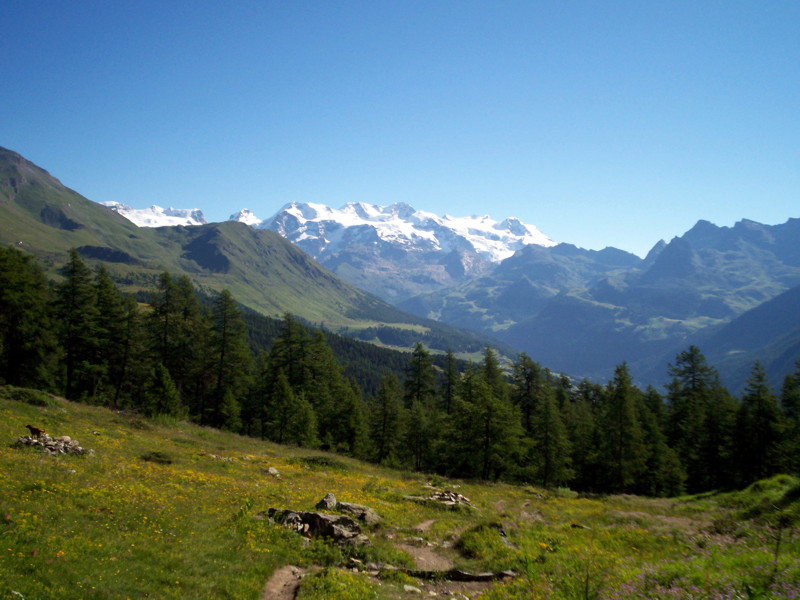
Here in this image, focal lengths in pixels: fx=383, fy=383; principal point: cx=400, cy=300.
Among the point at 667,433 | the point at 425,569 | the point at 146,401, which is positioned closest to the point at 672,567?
the point at 425,569

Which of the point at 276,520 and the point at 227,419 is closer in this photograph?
the point at 276,520

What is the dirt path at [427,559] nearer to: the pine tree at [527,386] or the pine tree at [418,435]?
the pine tree at [418,435]

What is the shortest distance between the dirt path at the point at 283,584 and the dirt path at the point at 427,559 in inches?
193

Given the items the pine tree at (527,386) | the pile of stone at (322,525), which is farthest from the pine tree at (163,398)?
the pine tree at (527,386)

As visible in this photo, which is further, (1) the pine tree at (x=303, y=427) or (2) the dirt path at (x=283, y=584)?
(1) the pine tree at (x=303, y=427)

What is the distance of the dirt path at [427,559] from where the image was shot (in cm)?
1511

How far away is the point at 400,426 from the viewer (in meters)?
49.7

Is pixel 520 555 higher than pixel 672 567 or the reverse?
the reverse

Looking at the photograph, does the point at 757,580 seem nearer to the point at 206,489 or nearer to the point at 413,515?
the point at 413,515

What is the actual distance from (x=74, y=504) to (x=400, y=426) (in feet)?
128

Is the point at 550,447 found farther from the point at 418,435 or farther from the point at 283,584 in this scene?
the point at 283,584

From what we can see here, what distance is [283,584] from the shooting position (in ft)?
39.9

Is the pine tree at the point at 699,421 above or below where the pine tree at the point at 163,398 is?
above

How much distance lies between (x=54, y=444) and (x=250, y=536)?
12.3 m
